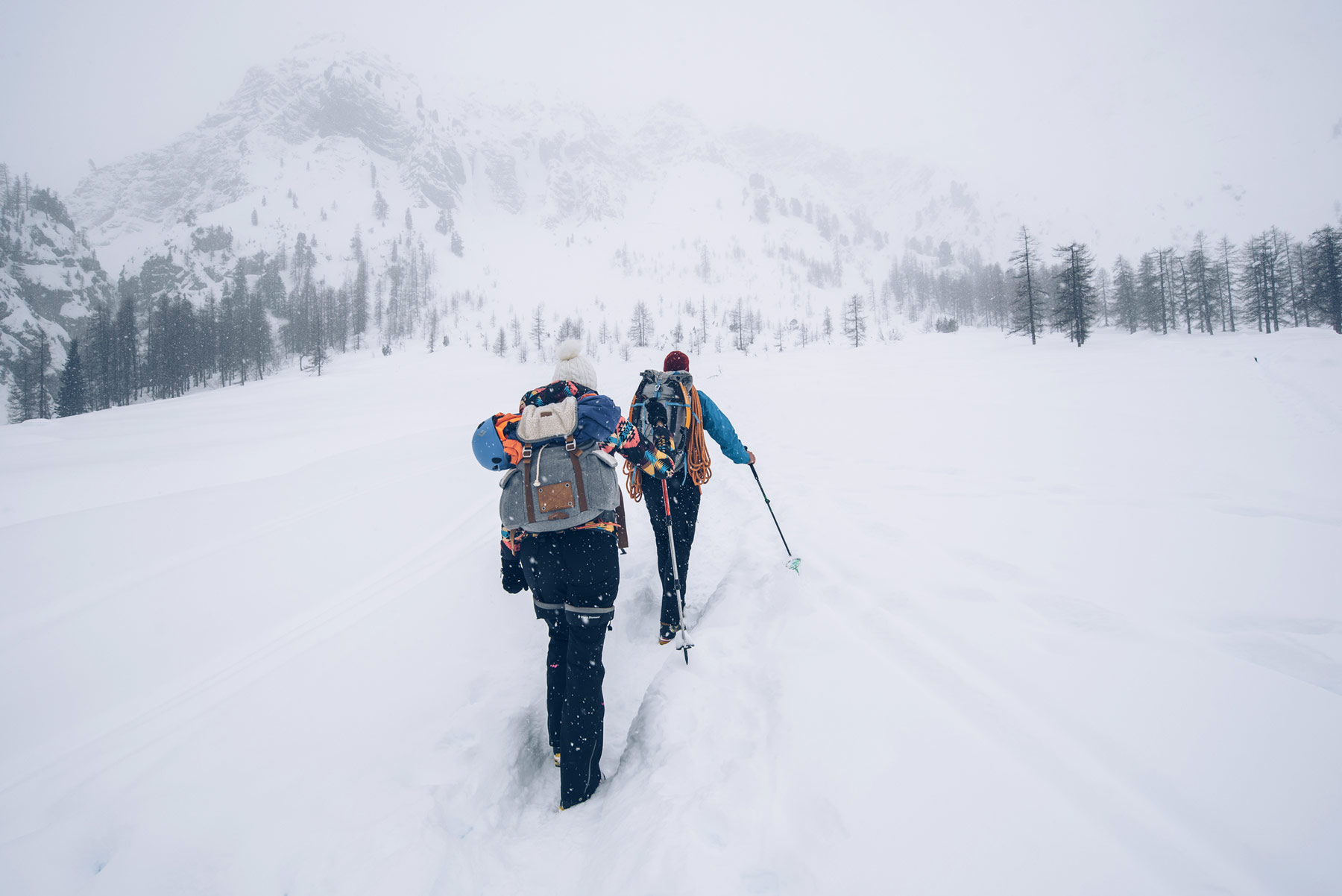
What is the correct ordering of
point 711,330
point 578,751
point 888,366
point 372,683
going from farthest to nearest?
point 711,330
point 888,366
point 372,683
point 578,751

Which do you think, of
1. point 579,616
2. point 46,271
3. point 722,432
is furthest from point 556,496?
point 46,271

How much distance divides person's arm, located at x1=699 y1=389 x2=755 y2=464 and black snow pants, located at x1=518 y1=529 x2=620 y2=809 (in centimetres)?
182

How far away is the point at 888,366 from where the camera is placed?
28.1 meters

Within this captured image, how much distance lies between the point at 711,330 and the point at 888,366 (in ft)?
Result: 165

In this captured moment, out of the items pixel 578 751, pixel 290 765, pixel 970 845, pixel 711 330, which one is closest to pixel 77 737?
pixel 290 765

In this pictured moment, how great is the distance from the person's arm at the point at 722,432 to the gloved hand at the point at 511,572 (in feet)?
6.58

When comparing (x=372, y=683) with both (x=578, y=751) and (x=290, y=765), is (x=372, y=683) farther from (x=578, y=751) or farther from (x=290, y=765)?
(x=578, y=751)

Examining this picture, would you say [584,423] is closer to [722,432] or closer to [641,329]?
[722,432]

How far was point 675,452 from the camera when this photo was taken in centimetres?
414

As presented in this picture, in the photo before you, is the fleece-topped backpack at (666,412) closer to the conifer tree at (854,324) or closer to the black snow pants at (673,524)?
the black snow pants at (673,524)

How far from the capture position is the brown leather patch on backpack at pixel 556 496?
2.73 meters

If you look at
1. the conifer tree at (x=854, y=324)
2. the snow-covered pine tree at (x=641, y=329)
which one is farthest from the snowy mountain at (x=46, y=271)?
the conifer tree at (x=854, y=324)

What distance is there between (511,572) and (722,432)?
2.17 meters

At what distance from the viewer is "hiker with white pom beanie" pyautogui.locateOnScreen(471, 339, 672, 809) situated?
109 inches
